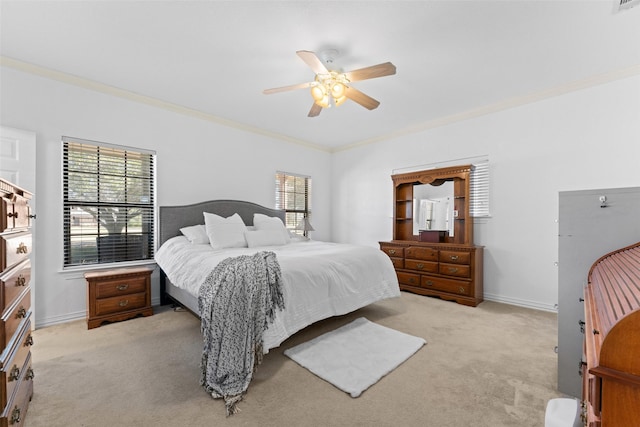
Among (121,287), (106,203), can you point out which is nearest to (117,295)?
(121,287)

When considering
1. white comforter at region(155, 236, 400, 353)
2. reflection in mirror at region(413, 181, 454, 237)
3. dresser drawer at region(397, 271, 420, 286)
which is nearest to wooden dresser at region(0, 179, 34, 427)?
white comforter at region(155, 236, 400, 353)

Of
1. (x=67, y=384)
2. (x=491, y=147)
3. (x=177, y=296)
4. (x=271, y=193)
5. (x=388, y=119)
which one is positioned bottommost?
(x=67, y=384)

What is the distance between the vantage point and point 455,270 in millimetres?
3795

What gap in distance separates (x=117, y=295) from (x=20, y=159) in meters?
1.64

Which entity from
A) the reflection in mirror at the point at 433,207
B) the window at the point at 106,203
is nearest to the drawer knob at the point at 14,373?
the window at the point at 106,203

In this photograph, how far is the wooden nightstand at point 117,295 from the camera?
290 centimetres

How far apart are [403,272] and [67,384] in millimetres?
3880

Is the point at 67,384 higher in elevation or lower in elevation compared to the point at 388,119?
lower

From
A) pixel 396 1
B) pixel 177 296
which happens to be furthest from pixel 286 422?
pixel 396 1

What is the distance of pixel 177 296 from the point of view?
3.23m

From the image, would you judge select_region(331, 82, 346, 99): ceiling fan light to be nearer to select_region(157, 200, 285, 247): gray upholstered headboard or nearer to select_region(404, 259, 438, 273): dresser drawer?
select_region(157, 200, 285, 247): gray upholstered headboard

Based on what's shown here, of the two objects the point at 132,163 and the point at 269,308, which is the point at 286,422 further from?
the point at 132,163

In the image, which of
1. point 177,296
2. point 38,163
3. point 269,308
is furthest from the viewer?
point 177,296

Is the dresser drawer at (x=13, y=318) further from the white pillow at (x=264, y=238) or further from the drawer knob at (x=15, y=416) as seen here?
the white pillow at (x=264, y=238)
